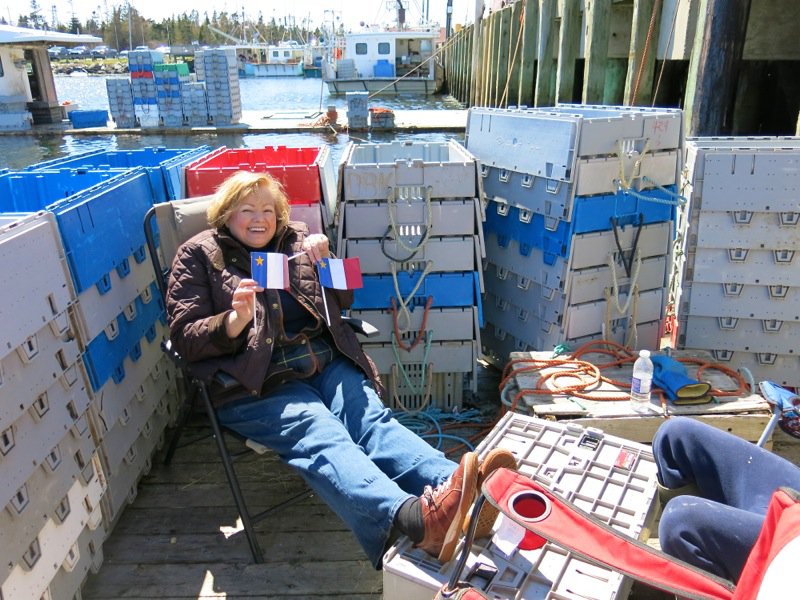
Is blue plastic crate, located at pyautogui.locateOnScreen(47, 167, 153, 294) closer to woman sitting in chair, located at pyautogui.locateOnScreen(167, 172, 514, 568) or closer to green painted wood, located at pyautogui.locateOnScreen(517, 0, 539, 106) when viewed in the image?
woman sitting in chair, located at pyautogui.locateOnScreen(167, 172, 514, 568)

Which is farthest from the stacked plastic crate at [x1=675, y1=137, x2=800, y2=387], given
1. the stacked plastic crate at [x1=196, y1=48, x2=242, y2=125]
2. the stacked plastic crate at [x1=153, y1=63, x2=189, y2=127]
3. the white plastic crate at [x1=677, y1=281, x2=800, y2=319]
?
the stacked plastic crate at [x1=153, y1=63, x2=189, y2=127]

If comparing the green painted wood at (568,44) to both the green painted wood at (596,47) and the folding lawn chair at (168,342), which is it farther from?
the folding lawn chair at (168,342)

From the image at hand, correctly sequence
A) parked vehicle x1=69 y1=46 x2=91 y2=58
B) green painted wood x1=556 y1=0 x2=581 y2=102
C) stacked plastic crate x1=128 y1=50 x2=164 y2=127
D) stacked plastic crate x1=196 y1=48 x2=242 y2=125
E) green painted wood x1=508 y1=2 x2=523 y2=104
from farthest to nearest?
1. parked vehicle x1=69 y1=46 x2=91 y2=58
2. stacked plastic crate x1=196 y1=48 x2=242 y2=125
3. stacked plastic crate x1=128 y1=50 x2=164 y2=127
4. green painted wood x1=508 y1=2 x2=523 y2=104
5. green painted wood x1=556 y1=0 x2=581 y2=102

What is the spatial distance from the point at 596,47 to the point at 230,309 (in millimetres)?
10093

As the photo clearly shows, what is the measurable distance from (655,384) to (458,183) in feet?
4.96

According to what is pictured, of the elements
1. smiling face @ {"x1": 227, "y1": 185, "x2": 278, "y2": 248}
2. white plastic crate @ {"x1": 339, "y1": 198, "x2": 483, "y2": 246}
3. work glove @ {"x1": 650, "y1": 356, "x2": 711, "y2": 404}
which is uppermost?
smiling face @ {"x1": 227, "y1": 185, "x2": 278, "y2": 248}

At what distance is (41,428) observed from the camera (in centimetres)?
214

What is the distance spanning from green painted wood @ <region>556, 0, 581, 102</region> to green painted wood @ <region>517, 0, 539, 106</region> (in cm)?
248

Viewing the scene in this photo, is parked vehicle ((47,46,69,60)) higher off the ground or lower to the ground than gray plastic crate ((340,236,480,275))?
higher

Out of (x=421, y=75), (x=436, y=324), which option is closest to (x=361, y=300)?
(x=436, y=324)

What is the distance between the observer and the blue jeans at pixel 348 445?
2.19m

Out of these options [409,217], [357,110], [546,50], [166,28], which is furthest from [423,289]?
[166,28]

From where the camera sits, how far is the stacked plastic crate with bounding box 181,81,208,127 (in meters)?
22.9

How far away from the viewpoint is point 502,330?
4.32 m
